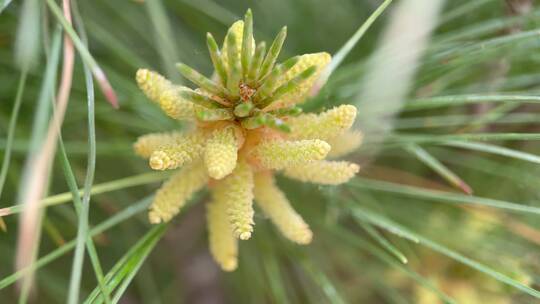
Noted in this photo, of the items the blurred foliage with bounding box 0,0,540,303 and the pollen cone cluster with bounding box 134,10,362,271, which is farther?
the blurred foliage with bounding box 0,0,540,303

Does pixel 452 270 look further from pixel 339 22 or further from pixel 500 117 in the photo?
pixel 339 22

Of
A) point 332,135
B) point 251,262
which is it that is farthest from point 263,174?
point 251,262

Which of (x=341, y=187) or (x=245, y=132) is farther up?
(x=245, y=132)

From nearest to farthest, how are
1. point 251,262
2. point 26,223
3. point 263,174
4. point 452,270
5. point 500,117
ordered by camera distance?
point 26,223, point 263,174, point 500,117, point 452,270, point 251,262

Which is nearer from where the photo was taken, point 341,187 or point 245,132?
Result: point 245,132

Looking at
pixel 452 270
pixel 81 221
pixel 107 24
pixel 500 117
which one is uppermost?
pixel 107 24
